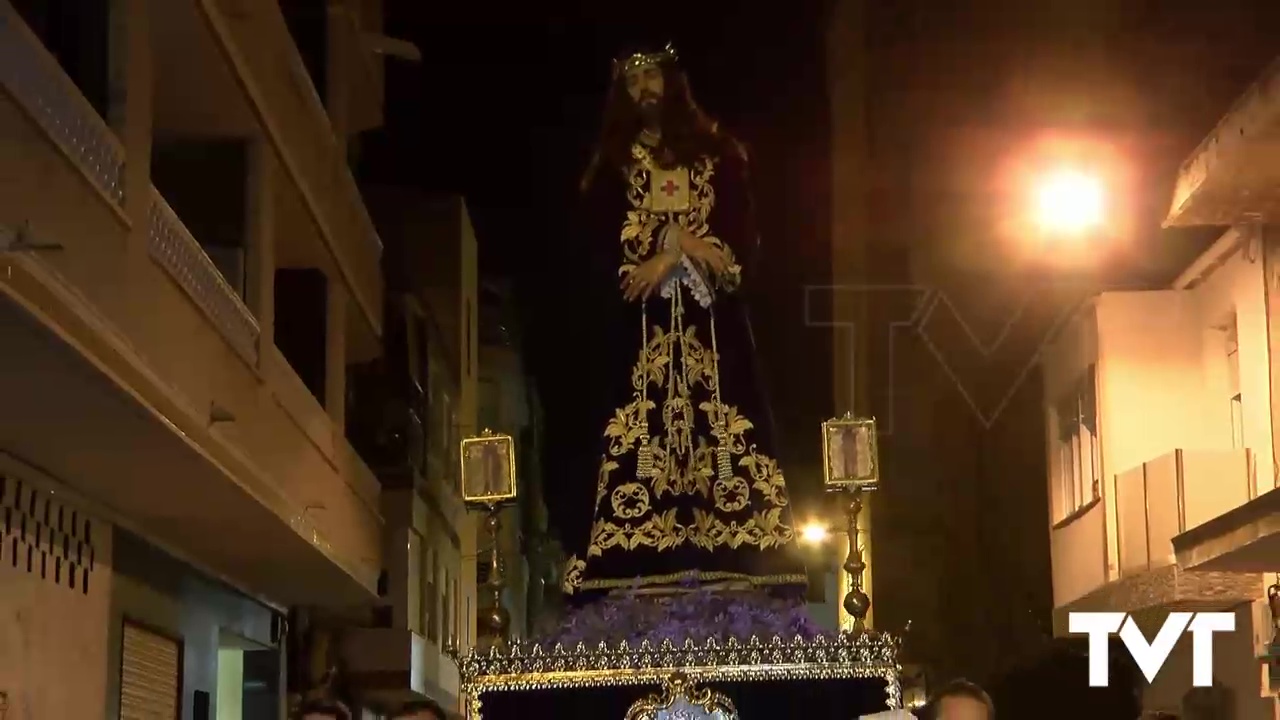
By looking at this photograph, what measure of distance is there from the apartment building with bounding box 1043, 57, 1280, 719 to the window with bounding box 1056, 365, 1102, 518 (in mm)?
23

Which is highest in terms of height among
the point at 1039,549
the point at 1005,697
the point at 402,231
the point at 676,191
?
the point at 402,231

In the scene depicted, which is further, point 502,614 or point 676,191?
point 676,191

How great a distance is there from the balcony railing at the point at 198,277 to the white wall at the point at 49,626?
43.1 inches

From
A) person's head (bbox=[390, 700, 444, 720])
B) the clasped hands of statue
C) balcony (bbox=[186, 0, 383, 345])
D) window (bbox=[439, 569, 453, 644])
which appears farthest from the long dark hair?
window (bbox=[439, 569, 453, 644])

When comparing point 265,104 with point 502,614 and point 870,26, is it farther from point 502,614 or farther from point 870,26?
point 870,26

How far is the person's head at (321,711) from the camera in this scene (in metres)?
5.80

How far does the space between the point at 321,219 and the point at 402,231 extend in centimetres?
617

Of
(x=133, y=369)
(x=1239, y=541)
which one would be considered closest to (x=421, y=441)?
(x=1239, y=541)

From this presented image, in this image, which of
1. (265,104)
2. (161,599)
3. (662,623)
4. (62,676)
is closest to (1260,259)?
(662,623)

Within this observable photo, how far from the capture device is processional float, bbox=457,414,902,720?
807cm

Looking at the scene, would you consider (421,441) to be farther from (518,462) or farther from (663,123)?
(663,123)

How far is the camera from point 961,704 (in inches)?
220

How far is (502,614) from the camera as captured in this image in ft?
27.6

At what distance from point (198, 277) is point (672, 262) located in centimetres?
250
